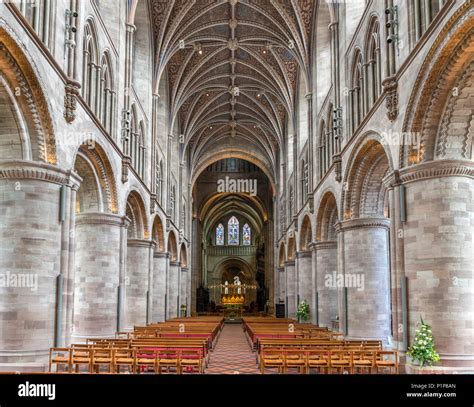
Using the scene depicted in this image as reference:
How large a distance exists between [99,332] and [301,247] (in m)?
16.2

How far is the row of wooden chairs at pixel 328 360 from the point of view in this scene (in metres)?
12.5

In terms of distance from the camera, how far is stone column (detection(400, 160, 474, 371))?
11.7 metres

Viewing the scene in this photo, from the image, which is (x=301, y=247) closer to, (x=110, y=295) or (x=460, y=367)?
(x=110, y=295)

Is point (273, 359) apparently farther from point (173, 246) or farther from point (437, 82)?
point (173, 246)

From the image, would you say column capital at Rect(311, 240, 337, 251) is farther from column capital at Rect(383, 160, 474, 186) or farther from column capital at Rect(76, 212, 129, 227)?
column capital at Rect(383, 160, 474, 186)

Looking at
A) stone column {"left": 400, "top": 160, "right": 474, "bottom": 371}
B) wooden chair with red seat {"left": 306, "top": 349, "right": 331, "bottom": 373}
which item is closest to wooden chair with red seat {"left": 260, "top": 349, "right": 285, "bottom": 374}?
wooden chair with red seat {"left": 306, "top": 349, "right": 331, "bottom": 373}

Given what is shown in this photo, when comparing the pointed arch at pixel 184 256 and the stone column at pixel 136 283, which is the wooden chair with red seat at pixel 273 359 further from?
the pointed arch at pixel 184 256

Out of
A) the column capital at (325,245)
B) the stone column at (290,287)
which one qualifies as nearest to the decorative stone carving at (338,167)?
the column capital at (325,245)

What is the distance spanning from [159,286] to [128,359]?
2041 centimetres

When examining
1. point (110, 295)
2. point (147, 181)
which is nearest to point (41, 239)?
point (110, 295)

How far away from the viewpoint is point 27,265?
1273cm

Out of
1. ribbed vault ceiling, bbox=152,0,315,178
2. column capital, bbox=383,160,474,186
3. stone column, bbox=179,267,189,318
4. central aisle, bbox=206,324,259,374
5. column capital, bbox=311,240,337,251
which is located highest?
ribbed vault ceiling, bbox=152,0,315,178

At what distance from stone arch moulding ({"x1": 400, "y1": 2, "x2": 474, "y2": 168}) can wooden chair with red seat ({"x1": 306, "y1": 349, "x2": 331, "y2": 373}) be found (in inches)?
195

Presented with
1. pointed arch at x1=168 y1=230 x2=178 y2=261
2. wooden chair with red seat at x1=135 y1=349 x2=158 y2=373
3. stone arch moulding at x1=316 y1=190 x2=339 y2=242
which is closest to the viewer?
wooden chair with red seat at x1=135 y1=349 x2=158 y2=373
